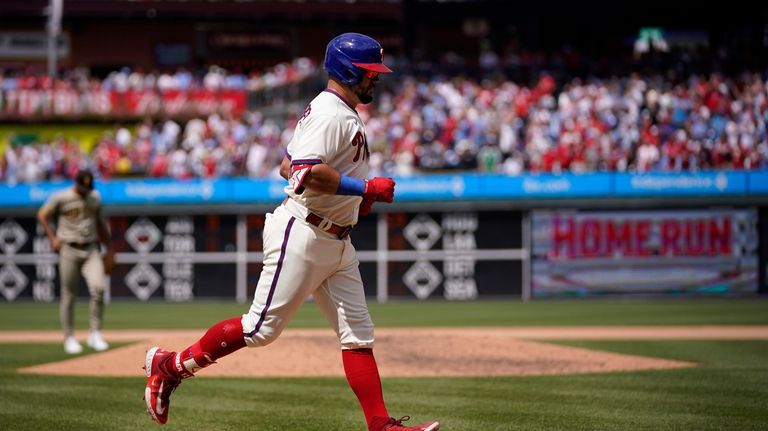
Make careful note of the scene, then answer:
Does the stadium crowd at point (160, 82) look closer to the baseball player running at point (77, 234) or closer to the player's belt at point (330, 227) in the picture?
the baseball player running at point (77, 234)

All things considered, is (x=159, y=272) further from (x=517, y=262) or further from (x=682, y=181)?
(x=682, y=181)

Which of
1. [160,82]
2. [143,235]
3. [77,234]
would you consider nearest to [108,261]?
[77,234]

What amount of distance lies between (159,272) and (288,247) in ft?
56.2

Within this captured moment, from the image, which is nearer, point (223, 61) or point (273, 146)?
point (273, 146)

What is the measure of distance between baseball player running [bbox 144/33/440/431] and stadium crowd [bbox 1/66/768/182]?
652 inches

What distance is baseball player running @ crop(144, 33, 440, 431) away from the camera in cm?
566

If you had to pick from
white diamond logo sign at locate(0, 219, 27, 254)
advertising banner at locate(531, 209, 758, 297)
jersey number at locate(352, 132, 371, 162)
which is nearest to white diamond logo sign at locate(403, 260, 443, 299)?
advertising banner at locate(531, 209, 758, 297)

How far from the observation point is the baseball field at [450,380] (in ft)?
23.8

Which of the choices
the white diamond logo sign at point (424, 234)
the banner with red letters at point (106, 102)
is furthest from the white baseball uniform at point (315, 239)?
the banner with red letters at point (106, 102)

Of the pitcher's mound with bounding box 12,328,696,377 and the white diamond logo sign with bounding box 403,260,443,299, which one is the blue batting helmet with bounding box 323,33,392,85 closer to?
the pitcher's mound with bounding box 12,328,696,377

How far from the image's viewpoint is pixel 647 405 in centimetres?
782

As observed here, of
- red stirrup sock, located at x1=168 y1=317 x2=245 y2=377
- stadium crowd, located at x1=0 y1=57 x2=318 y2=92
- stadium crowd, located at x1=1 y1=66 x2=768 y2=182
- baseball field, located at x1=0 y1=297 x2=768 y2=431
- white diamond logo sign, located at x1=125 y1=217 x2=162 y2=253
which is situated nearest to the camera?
red stirrup sock, located at x1=168 y1=317 x2=245 y2=377

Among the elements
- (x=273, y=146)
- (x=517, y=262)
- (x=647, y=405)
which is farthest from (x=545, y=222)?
(x=647, y=405)

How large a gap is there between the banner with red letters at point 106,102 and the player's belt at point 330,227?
26277 millimetres
